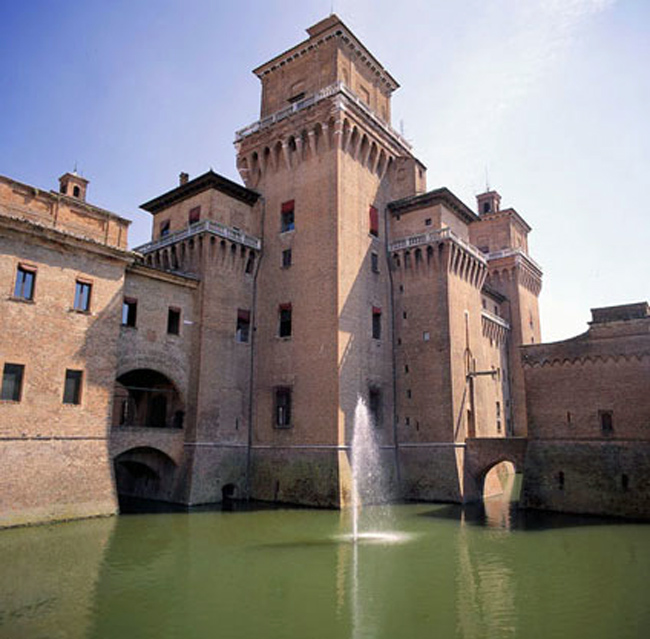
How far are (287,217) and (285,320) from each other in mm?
6456

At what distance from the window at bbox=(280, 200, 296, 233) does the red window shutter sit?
193 inches

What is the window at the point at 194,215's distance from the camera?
107ft

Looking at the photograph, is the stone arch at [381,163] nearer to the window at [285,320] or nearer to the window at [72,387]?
the window at [285,320]

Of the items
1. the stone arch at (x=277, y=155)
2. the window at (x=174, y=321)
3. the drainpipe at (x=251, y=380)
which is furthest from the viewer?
the stone arch at (x=277, y=155)

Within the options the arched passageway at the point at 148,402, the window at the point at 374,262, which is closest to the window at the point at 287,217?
the window at the point at 374,262

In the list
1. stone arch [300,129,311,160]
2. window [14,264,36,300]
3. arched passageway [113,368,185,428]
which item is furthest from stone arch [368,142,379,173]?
window [14,264,36,300]

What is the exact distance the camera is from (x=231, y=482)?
1180 inches

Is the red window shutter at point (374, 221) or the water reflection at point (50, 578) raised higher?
the red window shutter at point (374, 221)

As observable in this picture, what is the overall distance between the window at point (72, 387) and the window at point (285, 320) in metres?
11.6

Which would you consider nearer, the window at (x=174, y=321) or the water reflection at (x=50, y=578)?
the water reflection at (x=50, y=578)

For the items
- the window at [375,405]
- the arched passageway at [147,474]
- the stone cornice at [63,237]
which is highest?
the stone cornice at [63,237]

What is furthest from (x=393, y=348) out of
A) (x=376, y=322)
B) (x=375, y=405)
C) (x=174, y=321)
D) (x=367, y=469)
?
(x=174, y=321)

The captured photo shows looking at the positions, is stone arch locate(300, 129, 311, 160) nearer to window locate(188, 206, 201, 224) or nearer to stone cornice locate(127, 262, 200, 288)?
window locate(188, 206, 201, 224)

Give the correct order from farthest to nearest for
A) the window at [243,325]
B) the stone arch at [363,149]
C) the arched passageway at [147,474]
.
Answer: the stone arch at [363,149]
the window at [243,325]
the arched passageway at [147,474]
